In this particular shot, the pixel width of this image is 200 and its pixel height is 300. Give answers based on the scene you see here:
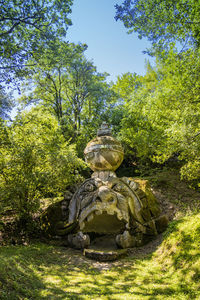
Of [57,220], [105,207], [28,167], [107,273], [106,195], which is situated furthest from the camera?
[57,220]

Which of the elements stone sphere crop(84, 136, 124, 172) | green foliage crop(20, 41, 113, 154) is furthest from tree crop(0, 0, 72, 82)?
Result: green foliage crop(20, 41, 113, 154)

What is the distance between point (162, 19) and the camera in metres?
5.93

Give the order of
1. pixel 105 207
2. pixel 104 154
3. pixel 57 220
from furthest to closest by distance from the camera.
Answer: pixel 104 154 < pixel 57 220 < pixel 105 207

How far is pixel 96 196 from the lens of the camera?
20.6 ft

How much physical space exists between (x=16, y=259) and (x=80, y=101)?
44.7 feet

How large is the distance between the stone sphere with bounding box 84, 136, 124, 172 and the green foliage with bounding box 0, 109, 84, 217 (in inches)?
32.6

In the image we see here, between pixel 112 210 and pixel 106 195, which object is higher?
pixel 106 195

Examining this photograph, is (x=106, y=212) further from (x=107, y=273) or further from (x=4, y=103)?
(x=4, y=103)

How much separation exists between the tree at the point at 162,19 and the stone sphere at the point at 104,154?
3212 millimetres

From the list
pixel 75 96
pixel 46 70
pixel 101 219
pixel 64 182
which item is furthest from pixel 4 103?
pixel 75 96

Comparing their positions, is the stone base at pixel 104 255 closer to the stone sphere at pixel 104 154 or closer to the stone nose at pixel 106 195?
the stone nose at pixel 106 195

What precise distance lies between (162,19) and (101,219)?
556 centimetres

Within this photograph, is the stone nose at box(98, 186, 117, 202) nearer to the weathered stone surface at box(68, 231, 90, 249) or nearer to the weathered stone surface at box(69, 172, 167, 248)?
the weathered stone surface at box(69, 172, 167, 248)

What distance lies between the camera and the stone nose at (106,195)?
6.14 metres
